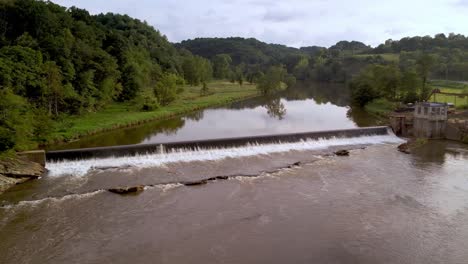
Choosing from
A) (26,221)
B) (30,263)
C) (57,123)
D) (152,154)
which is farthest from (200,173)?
(57,123)

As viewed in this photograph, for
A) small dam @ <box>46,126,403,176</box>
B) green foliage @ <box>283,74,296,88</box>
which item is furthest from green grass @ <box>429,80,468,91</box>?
small dam @ <box>46,126,403,176</box>

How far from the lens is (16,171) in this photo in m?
19.1

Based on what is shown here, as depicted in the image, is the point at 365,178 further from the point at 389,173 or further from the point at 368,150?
the point at 368,150

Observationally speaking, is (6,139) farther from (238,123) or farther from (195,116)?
(195,116)

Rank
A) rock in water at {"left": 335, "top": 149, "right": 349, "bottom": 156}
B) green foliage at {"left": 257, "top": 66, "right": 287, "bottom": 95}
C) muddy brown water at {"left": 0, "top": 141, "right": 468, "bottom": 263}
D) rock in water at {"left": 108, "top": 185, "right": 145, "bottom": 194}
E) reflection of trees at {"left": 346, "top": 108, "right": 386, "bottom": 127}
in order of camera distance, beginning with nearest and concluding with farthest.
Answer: muddy brown water at {"left": 0, "top": 141, "right": 468, "bottom": 263}
rock in water at {"left": 108, "top": 185, "right": 145, "bottom": 194}
rock in water at {"left": 335, "top": 149, "right": 349, "bottom": 156}
reflection of trees at {"left": 346, "top": 108, "right": 386, "bottom": 127}
green foliage at {"left": 257, "top": 66, "right": 287, "bottom": 95}

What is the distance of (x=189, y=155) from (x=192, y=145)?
70 cm

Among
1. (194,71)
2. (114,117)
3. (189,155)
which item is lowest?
(189,155)

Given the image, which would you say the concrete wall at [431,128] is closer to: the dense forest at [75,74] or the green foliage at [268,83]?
the dense forest at [75,74]

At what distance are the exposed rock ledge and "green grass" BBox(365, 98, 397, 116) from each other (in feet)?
104

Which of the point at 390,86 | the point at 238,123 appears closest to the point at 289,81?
the point at 390,86

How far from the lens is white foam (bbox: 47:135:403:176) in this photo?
20.8 m

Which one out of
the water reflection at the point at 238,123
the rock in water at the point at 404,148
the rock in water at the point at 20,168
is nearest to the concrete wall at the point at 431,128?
the rock in water at the point at 404,148

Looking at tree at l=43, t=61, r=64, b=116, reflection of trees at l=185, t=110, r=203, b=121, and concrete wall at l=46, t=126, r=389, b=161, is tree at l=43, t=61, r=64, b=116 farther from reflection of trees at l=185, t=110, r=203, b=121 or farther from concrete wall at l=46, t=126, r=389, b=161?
reflection of trees at l=185, t=110, r=203, b=121

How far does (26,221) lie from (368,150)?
20.2 metres
